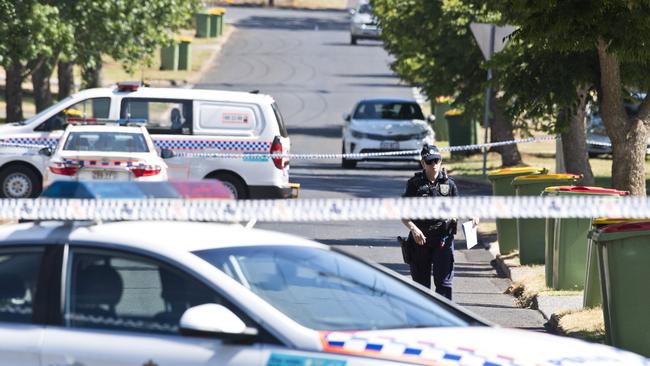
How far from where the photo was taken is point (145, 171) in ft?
57.7

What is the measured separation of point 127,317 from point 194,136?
46.8 ft

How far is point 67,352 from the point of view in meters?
5.88

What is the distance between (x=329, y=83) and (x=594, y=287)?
40578 millimetres

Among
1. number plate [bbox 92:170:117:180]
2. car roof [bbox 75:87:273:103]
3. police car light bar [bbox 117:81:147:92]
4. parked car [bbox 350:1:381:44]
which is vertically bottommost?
number plate [bbox 92:170:117:180]

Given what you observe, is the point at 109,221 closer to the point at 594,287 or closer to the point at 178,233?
the point at 178,233

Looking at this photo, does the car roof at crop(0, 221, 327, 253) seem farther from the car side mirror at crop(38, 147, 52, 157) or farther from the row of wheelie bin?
the car side mirror at crop(38, 147, 52, 157)

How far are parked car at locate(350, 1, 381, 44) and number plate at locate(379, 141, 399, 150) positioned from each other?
105 ft

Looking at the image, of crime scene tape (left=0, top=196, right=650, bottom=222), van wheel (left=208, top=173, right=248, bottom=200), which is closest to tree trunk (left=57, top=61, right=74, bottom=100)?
van wheel (left=208, top=173, right=248, bottom=200)

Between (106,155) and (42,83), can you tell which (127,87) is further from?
(42,83)

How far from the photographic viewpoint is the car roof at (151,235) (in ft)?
19.8

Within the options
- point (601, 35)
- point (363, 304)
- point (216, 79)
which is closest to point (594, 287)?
point (601, 35)

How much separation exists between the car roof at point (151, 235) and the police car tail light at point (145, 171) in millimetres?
11043

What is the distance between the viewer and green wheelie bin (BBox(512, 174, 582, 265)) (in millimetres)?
14883

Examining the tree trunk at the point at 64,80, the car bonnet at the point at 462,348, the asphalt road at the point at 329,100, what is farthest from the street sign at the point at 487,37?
Answer: the tree trunk at the point at 64,80
